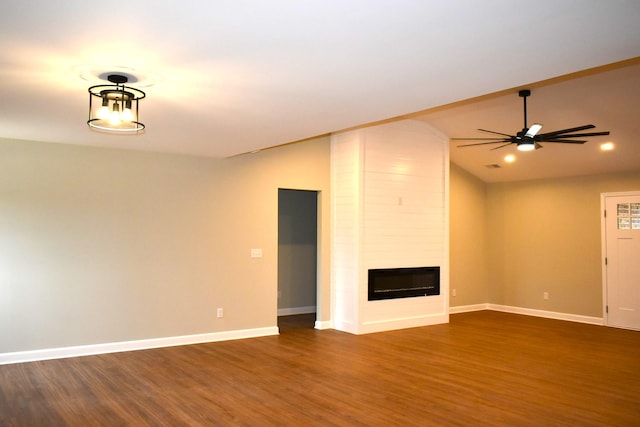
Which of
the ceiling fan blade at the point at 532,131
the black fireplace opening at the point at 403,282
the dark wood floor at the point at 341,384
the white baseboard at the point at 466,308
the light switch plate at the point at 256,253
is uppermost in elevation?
the ceiling fan blade at the point at 532,131

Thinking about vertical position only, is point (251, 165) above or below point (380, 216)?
above

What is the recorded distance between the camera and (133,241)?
6102 mm

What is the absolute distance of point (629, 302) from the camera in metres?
7.74

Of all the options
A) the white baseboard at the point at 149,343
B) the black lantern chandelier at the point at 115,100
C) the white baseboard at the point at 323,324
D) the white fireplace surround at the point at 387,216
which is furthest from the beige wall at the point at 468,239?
the black lantern chandelier at the point at 115,100

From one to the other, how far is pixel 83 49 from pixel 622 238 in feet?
25.8

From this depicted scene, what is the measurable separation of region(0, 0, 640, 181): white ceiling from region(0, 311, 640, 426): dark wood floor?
2.37 metres

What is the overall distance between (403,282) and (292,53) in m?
5.34

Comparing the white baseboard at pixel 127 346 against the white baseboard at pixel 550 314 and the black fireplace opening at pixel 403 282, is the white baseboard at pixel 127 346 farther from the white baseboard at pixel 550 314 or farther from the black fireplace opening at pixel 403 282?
the white baseboard at pixel 550 314

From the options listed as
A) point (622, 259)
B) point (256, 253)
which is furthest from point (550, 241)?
point (256, 253)

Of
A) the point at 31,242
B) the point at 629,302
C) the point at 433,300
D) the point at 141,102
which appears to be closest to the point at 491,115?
the point at 433,300

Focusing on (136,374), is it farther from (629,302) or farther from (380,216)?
(629,302)

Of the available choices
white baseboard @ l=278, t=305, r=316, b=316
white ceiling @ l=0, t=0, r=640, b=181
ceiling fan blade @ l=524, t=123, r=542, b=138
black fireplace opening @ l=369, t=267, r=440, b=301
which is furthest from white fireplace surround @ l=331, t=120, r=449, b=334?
white ceiling @ l=0, t=0, r=640, b=181

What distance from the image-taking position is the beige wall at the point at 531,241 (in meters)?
8.26

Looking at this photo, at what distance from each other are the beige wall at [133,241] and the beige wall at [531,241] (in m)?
3.63
